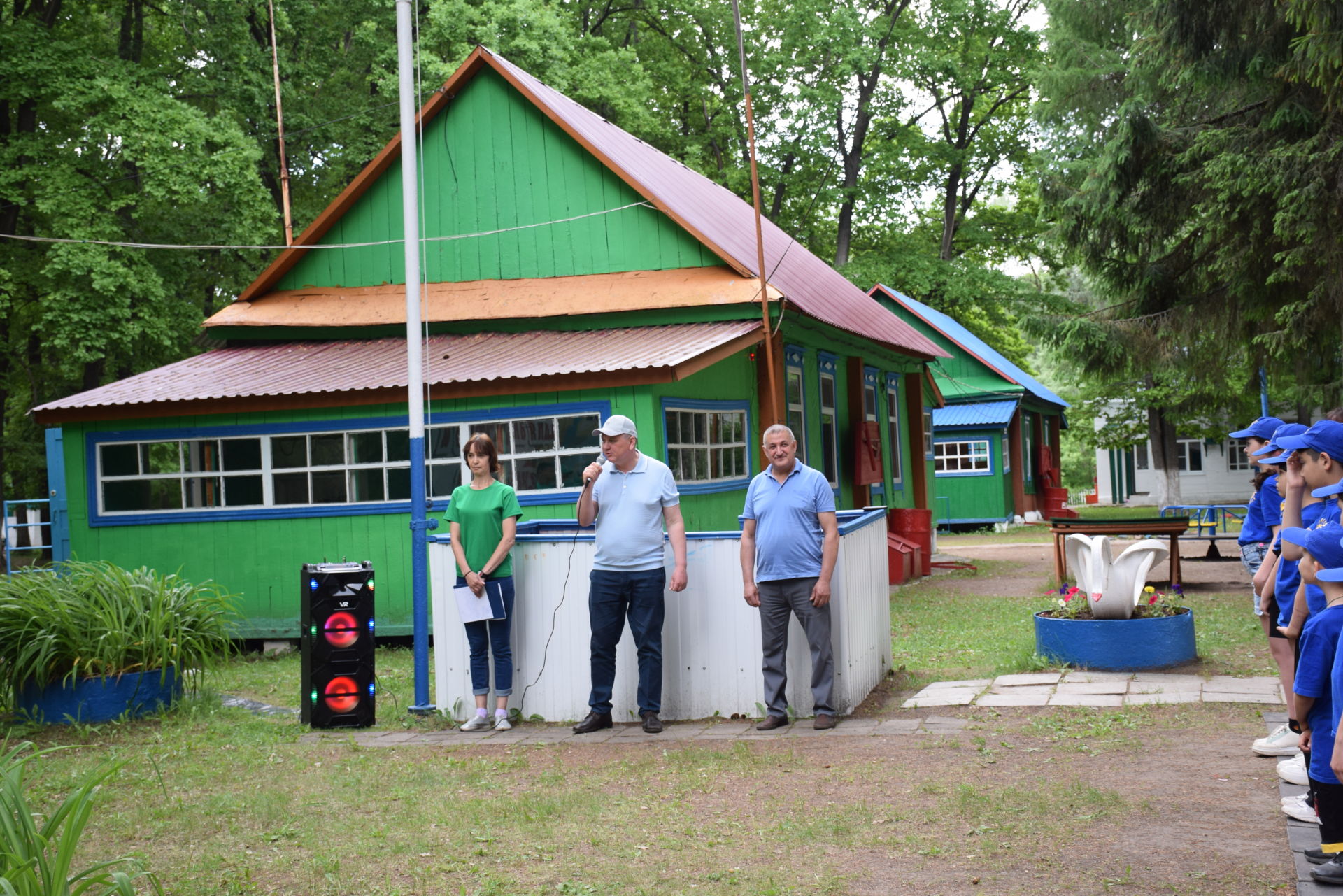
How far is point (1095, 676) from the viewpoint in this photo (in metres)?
8.88

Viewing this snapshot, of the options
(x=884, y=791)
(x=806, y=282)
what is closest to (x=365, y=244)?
(x=806, y=282)

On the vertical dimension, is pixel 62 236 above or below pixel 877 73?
below

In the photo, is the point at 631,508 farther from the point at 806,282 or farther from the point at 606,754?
the point at 806,282

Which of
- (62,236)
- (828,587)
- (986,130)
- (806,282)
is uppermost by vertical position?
(986,130)

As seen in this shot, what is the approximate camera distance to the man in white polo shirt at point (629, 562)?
25.8 ft

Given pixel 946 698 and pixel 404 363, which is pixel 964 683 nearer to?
pixel 946 698

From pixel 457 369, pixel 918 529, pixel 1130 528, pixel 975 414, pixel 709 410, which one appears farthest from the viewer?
pixel 975 414

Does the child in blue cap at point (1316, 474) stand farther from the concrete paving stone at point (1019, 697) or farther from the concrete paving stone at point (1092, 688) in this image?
the concrete paving stone at point (1092, 688)

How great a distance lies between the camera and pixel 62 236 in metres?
20.8

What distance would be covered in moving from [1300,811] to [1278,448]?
2.04 meters

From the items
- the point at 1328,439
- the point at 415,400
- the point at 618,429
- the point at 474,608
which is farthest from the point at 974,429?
the point at 1328,439

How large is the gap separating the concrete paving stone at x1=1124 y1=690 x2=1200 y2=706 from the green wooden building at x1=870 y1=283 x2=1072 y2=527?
21773mm

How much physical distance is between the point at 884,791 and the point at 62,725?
5.57 meters

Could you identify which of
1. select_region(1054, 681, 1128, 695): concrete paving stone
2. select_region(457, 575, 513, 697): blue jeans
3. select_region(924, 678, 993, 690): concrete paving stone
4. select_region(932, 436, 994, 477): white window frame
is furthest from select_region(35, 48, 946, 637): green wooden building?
Answer: select_region(932, 436, 994, 477): white window frame
